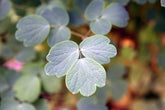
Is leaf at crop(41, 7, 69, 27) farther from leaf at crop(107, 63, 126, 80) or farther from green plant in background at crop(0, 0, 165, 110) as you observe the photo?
leaf at crop(107, 63, 126, 80)

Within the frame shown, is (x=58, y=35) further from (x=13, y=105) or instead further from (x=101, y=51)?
(x=13, y=105)

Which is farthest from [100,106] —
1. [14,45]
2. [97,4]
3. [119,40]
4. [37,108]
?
[119,40]

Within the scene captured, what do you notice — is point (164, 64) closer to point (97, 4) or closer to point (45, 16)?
point (97, 4)

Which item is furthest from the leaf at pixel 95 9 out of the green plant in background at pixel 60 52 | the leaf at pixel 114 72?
the leaf at pixel 114 72

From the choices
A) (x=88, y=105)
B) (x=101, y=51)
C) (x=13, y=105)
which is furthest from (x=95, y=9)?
(x=13, y=105)

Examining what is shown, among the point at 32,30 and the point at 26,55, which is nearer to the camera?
the point at 32,30

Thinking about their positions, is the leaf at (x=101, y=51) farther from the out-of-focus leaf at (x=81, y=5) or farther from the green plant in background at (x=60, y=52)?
the out-of-focus leaf at (x=81, y=5)

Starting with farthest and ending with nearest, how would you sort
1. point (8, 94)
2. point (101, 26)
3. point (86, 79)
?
point (8, 94) < point (101, 26) < point (86, 79)
